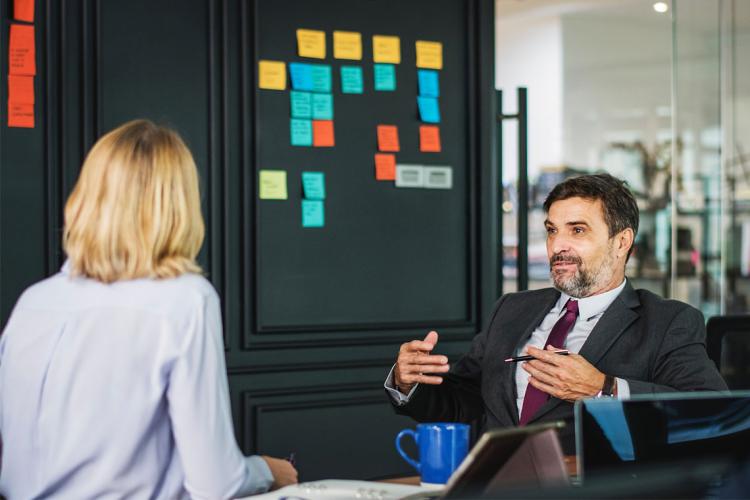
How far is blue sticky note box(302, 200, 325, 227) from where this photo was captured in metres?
3.71

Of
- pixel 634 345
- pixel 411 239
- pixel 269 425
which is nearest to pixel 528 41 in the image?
pixel 411 239

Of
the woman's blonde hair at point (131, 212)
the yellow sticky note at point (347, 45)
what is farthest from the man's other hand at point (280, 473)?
the yellow sticky note at point (347, 45)

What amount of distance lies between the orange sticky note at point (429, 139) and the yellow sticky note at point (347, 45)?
0.39 m

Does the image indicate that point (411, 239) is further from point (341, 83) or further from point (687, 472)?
point (687, 472)

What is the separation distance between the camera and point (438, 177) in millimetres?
3967

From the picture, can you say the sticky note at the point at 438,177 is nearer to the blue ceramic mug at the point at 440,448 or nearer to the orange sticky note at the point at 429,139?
the orange sticky note at the point at 429,139

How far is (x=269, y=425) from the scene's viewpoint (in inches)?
144

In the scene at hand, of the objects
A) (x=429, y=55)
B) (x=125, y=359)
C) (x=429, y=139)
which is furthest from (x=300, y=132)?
(x=125, y=359)

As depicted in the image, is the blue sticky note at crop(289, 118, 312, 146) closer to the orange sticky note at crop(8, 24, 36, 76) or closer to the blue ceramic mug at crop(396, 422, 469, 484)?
the orange sticky note at crop(8, 24, 36, 76)

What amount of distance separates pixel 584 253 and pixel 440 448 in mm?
1003

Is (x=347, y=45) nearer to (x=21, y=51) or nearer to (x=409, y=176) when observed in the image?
(x=409, y=176)

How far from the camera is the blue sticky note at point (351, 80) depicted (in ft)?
12.5

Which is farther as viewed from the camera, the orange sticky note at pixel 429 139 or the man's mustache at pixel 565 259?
the orange sticky note at pixel 429 139

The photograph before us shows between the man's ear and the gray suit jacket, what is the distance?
0.11 m
